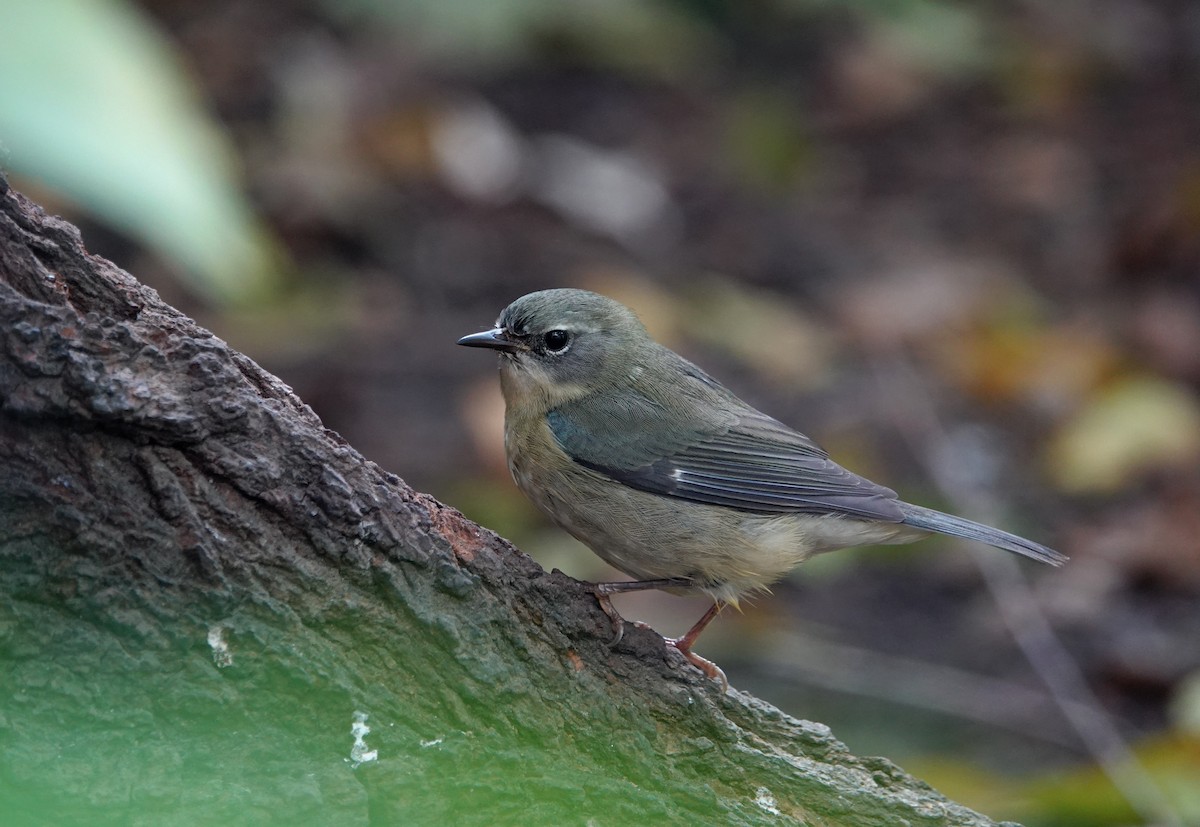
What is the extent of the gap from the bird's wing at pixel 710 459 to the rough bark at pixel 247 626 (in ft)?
2.91

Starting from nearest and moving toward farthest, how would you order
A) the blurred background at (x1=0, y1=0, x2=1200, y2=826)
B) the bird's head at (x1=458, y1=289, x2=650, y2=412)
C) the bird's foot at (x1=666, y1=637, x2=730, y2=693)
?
1. the bird's foot at (x1=666, y1=637, x2=730, y2=693)
2. the bird's head at (x1=458, y1=289, x2=650, y2=412)
3. the blurred background at (x1=0, y1=0, x2=1200, y2=826)

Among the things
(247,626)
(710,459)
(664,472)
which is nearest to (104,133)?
(247,626)

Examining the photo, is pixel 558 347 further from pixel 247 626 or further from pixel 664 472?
pixel 247 626

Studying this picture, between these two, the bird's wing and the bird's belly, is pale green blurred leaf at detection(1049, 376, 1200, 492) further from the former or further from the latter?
the bird's belly

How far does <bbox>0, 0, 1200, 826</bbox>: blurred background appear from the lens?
4973 millimetres

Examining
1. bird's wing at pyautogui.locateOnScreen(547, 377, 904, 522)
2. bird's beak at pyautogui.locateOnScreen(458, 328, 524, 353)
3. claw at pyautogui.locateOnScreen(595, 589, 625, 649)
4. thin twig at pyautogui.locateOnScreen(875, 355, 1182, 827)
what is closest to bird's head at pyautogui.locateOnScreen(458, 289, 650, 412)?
bird's beak at pyautogui.locateOnScreen(458, 328, 524, 353)

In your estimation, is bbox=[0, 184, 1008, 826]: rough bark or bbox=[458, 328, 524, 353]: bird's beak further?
bbox=[458, 328, 524, 353]: bird's beak

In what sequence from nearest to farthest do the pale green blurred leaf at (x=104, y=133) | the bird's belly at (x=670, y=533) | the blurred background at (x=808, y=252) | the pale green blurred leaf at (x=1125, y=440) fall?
the pale green blurred leaf at (x=104, y=133) → the bird's belly at (x=670, y=533) → the blurred background at (x=808, y=252) → the pale green blurred leaf at (x=1125, y=440)

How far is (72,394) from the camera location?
2482 millimetres

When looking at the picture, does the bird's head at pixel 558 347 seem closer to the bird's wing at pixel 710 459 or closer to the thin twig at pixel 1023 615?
the bird's wing at pixel 710 459

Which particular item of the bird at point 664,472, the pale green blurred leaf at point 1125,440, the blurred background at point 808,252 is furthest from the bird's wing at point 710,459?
the pale green blurred leaf at point 1125,440

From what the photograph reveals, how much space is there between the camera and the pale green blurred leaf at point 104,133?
3.14m

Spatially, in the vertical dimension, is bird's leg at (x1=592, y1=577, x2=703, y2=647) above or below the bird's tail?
below

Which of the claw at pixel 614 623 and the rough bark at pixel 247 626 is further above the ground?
the claw at pixel 614 623
